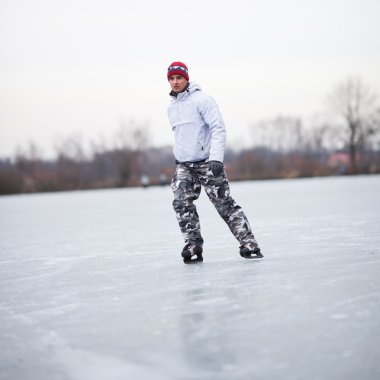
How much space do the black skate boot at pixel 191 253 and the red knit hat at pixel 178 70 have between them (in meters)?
1.14

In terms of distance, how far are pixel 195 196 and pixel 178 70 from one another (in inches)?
34.2

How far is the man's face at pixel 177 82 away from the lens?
3.77m

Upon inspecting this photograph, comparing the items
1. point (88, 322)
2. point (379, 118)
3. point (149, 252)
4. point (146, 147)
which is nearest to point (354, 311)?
point (88, 322)

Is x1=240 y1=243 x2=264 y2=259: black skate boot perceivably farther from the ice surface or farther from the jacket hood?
the jacket hood

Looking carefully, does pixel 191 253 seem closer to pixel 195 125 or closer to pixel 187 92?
pixel 195 125

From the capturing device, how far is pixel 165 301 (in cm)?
256

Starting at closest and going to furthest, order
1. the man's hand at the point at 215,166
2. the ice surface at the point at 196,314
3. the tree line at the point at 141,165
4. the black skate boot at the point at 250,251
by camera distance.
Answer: the ice surface at the point at 196,314
the man's hand at the point at 215,166
the black skate boot at the point at 250,251
the tree line at the point at 141,165

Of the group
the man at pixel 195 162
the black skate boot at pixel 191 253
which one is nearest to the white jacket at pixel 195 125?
the man at pixel 195 162

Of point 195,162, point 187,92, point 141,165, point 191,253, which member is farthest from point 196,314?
point 141,165

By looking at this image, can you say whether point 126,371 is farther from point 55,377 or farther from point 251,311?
point 251,311

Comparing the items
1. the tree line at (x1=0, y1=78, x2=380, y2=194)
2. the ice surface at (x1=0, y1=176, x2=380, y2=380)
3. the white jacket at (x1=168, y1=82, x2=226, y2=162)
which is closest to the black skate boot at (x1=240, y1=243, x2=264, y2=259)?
the ice surface at (x1=0, y1=176, x2=380, y2=380)

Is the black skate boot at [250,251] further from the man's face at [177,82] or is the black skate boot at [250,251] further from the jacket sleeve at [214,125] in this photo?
the man's face at [177,82]

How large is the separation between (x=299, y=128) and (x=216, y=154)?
223 feet

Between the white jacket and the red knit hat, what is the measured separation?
96 mm
